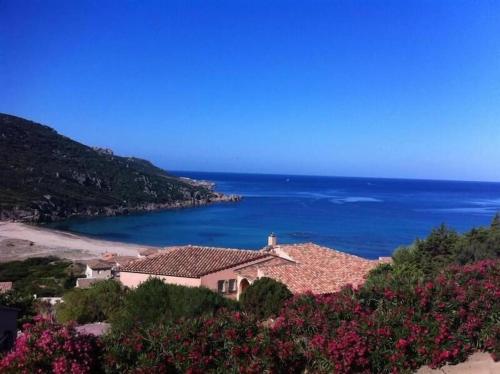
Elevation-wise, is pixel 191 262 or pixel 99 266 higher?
pixel 191 262

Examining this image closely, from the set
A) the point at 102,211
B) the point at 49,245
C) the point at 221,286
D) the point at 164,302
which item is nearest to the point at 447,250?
the point at 221,286

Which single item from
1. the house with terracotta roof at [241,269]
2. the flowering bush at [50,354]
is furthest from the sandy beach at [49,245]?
the flowering bush at [50,354]

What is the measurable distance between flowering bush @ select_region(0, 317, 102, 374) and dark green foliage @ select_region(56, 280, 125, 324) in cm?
1438

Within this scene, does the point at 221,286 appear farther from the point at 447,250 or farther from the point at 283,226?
the point at 283,226

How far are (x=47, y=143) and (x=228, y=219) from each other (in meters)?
61.4

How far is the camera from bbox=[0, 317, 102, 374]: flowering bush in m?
5.52

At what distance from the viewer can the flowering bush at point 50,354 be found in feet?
18.1

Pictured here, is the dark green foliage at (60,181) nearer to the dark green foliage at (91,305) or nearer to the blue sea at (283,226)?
the blue sea at (283,226)

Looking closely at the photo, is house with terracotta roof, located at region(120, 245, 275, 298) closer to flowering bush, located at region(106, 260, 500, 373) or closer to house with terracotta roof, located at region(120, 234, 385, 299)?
house with terracotta roof, located at region(120, 234, 385, 299)

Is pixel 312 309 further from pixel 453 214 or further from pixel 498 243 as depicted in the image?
pixel 453 214

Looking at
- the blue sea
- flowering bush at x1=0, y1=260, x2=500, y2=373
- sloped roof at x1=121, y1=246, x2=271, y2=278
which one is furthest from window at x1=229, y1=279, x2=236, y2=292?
the blue sea

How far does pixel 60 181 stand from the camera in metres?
106

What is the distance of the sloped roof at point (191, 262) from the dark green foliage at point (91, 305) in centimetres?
464

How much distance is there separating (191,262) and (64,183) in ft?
289
